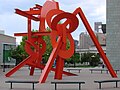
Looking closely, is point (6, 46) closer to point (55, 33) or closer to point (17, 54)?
point (17, 54)

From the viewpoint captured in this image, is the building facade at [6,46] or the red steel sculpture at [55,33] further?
the building facade at [6,46]

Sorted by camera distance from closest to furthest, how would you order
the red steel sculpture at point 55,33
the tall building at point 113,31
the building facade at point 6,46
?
the red steel sculpture at point 55,33
the tall building at point 113,31
the building facade at point 6,46

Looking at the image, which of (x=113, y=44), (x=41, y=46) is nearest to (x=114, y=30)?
(x=113, y=44)

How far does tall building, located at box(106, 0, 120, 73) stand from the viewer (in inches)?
1898

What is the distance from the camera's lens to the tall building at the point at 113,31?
48.2m

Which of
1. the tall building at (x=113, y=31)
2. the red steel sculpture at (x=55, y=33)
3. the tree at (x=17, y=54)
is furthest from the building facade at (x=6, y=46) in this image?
the red steel sculpture at (x=55, y=33)

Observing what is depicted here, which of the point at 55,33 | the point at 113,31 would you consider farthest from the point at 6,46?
the point at 55,33

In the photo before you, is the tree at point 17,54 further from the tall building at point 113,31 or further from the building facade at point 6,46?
the tall building at point 113,31

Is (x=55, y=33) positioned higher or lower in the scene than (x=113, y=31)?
lower

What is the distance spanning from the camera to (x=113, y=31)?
48750 millimetres

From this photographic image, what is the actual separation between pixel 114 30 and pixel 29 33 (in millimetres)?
23376

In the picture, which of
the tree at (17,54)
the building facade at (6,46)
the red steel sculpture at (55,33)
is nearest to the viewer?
the red steel sculpture at (55,33)

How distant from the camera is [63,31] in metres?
23.8

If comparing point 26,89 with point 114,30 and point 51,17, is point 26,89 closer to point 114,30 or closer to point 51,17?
point 51,17
